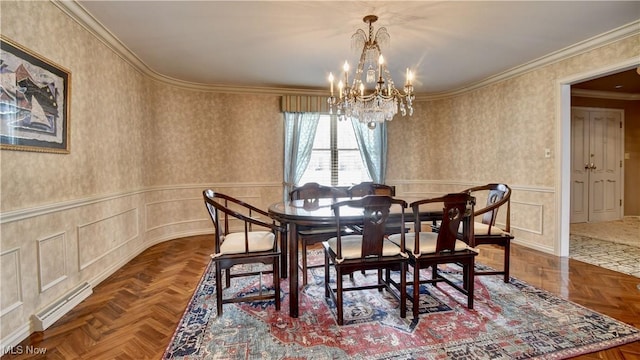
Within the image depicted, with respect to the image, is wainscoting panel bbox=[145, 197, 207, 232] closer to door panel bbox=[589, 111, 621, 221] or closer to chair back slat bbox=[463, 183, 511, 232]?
chair back slat bbox=[463, 183, 511, 232]

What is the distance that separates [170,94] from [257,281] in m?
3.25

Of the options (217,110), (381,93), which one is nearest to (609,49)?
(381,93)

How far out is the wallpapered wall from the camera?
2.05 meters

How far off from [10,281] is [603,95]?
27.8 ft

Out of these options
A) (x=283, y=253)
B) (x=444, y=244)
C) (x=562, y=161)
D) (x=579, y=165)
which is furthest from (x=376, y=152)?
(x=579, y=165)

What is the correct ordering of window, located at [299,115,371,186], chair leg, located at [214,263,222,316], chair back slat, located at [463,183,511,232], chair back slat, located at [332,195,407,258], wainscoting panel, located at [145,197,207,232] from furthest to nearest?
window, located at [299,115,371,186]
wainscoting panel, located at [145,197,207,232]
chair back slat, located at [463,183,511,232]
chair leg, located at [214,263,222,316]
chair back slat, located at [332,195,407,258]

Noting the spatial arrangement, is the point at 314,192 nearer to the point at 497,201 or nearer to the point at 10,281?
the point at 497,201

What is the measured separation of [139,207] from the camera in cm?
389

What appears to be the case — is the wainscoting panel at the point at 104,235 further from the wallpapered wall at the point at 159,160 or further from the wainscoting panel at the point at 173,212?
the wainscoting panel at the point at 173,212

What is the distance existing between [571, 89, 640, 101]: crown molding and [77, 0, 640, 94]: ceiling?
2477mm

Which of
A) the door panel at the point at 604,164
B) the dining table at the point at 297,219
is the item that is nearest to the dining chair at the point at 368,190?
the dining table at the point at 297,219

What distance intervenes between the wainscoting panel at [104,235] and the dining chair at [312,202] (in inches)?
73.8

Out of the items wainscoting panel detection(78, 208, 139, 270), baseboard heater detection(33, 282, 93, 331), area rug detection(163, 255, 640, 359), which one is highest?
wainscoting panel detection(78, 208, 139, 270)

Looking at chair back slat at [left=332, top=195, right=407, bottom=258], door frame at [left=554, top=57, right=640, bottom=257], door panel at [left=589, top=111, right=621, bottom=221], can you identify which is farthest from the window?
door panel at [left=589, top=111, right=621, bottom=221]
